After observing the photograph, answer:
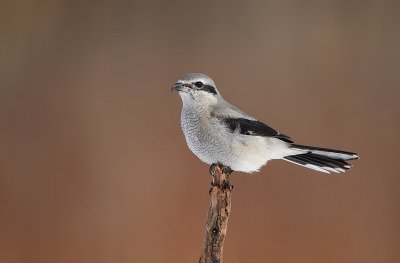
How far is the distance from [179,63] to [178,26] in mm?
177

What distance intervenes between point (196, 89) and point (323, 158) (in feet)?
1.69

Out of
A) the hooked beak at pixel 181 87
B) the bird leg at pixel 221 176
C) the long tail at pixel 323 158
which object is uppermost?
the hooked beak at pixel 181 87

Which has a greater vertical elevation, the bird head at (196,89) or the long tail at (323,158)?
the bird head at (196,89)

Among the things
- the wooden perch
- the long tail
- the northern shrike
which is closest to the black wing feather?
the northern shrike

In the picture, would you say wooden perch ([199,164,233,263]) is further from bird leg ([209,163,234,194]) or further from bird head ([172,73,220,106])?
bird head ([172,73,220,106])

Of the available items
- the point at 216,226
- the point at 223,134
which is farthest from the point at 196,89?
the point at 216,226

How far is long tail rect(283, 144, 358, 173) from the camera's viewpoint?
2.04 m

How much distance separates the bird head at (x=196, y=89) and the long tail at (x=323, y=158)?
0.34m

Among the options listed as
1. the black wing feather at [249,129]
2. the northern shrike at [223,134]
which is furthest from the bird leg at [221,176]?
the black wing feather at [249,129]

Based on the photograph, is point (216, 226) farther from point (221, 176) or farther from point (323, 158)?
point (323, 158)

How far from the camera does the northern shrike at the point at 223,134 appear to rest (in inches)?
77.1

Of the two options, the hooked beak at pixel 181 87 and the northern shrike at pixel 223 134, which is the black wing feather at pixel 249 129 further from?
the hooked beak at pixel 181 87

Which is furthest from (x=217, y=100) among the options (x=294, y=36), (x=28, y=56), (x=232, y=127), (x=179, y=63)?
(x=28, y=56)

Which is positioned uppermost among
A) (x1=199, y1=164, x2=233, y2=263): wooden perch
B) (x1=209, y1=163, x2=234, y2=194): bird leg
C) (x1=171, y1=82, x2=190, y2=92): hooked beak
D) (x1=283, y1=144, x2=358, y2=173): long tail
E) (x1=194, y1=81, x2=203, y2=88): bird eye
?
(x1=194, y1=81, x2=203, y2=88): bird eye
